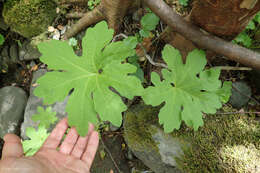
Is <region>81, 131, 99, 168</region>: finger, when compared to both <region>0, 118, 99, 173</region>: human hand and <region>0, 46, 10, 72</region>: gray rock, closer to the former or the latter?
<region>0, 118, 99, 173</region>: human hand

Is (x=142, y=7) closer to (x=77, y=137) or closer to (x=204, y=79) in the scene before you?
(x=204, y=79)

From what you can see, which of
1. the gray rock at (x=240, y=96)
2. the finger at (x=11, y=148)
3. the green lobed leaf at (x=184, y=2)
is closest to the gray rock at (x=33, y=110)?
the finger at (x=11, y=148)

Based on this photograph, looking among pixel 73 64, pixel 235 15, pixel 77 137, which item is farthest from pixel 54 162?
pixel 235 15

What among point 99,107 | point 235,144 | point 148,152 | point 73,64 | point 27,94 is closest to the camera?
point 99,107

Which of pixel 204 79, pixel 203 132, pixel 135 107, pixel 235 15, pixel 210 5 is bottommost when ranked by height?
pixel 203 132


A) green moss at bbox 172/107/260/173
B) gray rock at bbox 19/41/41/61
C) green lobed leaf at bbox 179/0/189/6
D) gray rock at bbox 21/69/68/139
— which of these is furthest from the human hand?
green lobed leaf at bbox 179/0/189/6

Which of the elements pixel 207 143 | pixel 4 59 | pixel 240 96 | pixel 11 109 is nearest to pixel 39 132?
pixel 11 109

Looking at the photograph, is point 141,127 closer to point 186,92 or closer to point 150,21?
point 186,92
